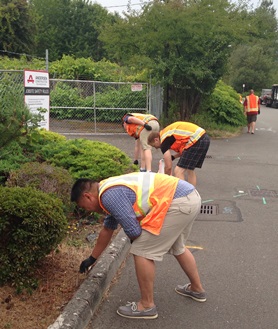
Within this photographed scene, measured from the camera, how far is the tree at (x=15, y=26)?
124 feet

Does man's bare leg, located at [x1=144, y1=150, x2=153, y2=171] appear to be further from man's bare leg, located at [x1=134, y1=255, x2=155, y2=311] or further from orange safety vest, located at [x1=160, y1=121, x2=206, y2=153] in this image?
man's bare leg, located at [x1=134, y1=255, x2=155, y2=311]

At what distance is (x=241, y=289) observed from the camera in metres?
4.20

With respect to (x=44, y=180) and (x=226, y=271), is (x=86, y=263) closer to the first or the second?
(x=226, y=271)

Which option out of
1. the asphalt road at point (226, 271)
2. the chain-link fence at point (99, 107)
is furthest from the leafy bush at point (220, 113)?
the asphalt road at point (226, 271)

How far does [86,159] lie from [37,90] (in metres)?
3.71

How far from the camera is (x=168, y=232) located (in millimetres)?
3543

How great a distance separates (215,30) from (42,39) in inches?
1483

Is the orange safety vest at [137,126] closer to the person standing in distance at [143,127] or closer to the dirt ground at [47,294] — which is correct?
the person standing in distance at [143,127]

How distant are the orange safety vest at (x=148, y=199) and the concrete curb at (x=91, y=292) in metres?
0.78

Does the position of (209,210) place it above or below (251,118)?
below

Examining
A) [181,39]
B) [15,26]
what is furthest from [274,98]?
[181,39]

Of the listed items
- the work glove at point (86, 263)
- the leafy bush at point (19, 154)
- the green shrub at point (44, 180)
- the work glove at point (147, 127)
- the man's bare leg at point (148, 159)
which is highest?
the work glove at point (147, 127)

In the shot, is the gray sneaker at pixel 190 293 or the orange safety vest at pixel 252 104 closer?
the gray sneaker at pixel 190 293

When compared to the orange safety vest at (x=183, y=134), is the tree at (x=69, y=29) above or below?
above
